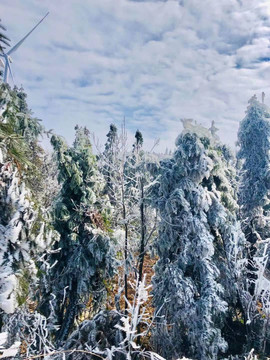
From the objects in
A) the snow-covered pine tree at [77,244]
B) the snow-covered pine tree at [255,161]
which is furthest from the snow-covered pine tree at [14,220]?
the snow-covered pine tree at [255,161]

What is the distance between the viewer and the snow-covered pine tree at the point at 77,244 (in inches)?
372

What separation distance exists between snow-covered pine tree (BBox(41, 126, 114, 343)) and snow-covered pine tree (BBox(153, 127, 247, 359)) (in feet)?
7.62

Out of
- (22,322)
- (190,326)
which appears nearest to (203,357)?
(190,326)

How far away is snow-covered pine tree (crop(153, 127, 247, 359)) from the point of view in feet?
26.7

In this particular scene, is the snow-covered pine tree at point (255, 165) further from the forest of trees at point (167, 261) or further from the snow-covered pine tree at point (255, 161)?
the forest of trees at point (167, 261)

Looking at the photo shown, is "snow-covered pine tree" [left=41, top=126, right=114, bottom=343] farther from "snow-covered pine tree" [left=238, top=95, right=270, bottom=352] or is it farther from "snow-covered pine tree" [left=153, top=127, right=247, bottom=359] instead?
"snow-covered pine tree" [left=238, top=95, right=270, bottom=352]

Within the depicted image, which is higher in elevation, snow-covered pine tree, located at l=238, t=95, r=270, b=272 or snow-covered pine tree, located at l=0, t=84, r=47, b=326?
snow-covered pine tree, located at l=238, t=95, r=270, b=272

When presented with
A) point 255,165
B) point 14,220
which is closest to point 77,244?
point 14,220

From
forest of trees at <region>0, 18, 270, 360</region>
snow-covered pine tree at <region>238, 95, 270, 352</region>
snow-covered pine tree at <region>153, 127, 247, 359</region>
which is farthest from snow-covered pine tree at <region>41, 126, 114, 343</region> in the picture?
snow-covered pine tree at <region>238, 95, 270, 352</region>

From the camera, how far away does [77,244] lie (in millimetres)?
9609

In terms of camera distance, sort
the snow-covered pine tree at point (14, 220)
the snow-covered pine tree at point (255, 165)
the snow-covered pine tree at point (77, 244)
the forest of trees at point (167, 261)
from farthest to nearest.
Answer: the snow-covered pine tree at point (255, 165), the snow-covered pine tree at point (77, 244), the forest of trees at point (167, 261), the snow-covered pine tree at point (14, 220)

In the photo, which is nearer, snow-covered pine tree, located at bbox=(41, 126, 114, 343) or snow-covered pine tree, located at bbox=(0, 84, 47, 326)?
snow-covered pine tree, located at bbox=(0, 84, 47, 326)

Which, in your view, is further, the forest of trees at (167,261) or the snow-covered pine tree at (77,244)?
the snow-covered pine tree at (77,244)

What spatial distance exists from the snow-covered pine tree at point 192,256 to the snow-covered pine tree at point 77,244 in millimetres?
2323
